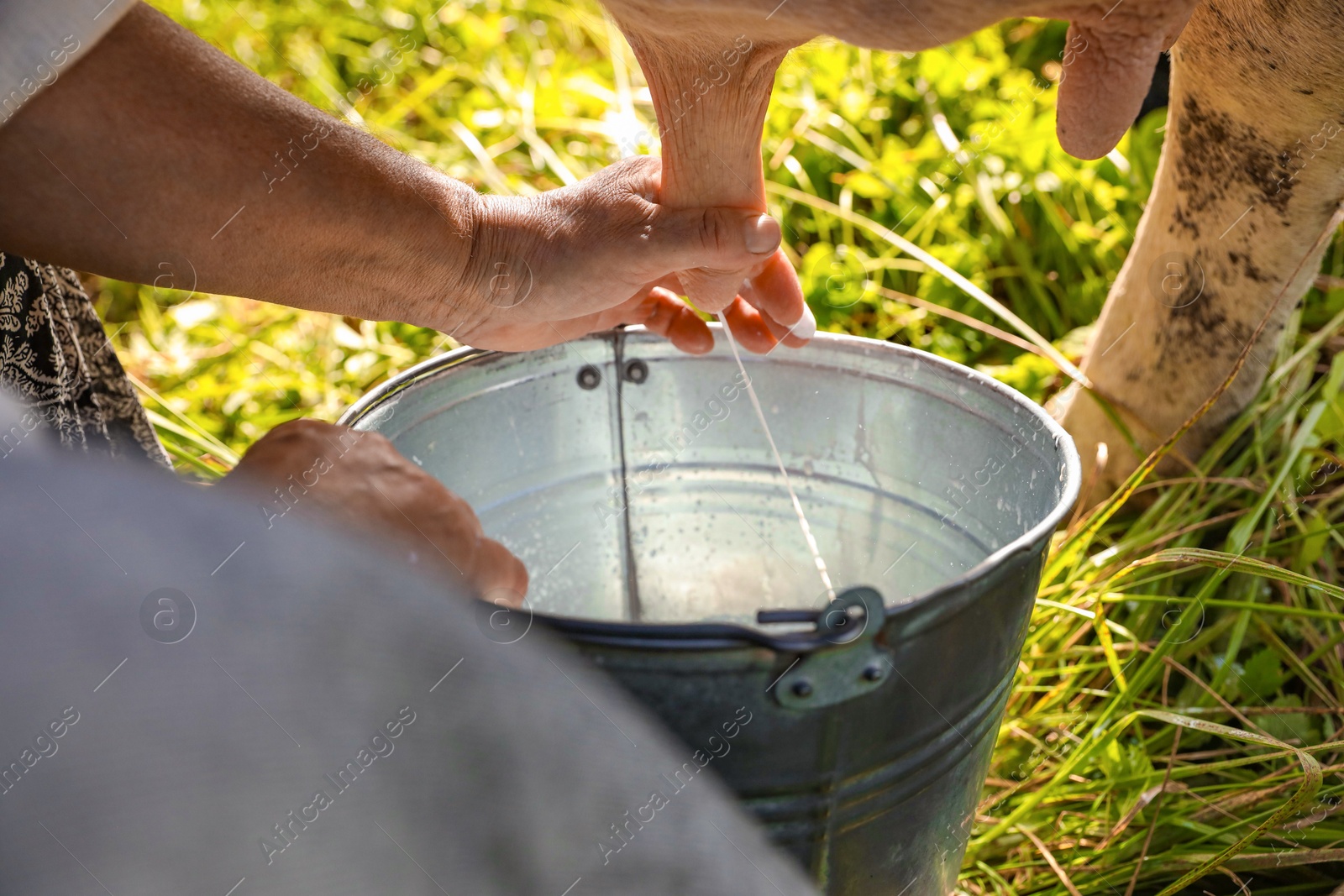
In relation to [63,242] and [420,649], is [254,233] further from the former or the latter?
[420,649]

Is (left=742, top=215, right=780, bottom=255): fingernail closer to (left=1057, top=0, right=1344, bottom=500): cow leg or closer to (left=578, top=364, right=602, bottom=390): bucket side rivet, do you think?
(left=578, top=364, right=602, bottom=390): bucket side rivet

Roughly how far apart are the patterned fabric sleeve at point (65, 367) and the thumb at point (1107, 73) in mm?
994

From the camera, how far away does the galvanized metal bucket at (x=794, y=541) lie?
0.83 m

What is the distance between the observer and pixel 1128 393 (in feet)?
5.48

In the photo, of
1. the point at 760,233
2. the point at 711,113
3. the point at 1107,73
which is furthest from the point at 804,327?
the point at 1107,73

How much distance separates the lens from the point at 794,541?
1.50 m

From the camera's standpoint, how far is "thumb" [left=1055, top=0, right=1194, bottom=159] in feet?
2.65

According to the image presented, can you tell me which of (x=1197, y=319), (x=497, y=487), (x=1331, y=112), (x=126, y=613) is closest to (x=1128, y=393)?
(x=1197, y=319)

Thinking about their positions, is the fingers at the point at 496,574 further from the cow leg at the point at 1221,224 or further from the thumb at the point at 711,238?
the cow leg at the point at 1221,224

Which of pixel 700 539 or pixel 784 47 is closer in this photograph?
pixel 784 47

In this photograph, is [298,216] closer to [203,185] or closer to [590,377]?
[203,185]

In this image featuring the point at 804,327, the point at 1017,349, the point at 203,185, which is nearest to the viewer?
the point at 203,185

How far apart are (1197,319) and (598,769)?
117 cm

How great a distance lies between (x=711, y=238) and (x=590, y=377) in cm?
34
